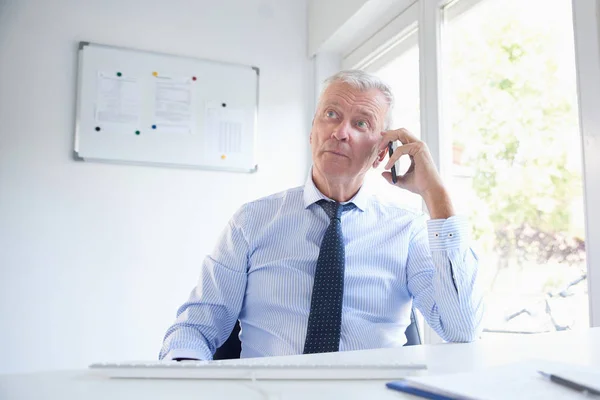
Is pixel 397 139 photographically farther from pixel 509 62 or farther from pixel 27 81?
pixel 27 81

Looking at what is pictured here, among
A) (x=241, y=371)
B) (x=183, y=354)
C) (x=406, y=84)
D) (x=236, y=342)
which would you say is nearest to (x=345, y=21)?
(x=406, y=84)

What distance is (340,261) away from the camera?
136 cm

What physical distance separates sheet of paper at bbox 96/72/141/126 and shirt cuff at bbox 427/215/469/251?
173 cm

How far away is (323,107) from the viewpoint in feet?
5.27

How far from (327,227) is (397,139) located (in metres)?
0.35

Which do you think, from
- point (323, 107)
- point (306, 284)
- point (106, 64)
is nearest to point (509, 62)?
point (323, 107)

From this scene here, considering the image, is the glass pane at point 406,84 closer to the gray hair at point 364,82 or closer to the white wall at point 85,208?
the gray hair at point 364,82

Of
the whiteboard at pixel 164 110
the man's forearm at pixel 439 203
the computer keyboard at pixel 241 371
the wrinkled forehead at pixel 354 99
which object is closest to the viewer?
the computer keyboard at pixel 241 371

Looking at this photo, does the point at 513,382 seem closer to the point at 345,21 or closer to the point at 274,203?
the point at 274,203

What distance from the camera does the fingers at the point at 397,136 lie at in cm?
152

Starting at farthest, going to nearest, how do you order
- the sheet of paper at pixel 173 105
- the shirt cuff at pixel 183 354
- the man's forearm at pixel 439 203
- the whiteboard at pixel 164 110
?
the sheet of paper at pixel 173 105 → the whiteboard at pixel 164 110 → the man's forearm at pixel 439 203 → the shirt cuff at pixel 183 354

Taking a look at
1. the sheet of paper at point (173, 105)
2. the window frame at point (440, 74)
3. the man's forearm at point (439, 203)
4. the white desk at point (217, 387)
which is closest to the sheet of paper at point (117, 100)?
the sheet of paper at point (173, 105)

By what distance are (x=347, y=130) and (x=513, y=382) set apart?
1069 mm

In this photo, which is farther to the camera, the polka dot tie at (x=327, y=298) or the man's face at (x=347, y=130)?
the man's face at (x=347, y=130)
